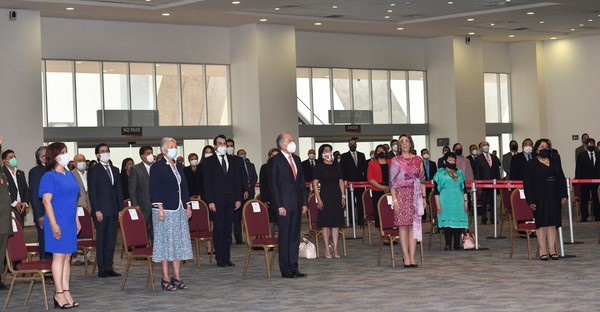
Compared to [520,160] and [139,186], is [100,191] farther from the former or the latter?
[520,160]

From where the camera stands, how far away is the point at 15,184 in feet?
45.2

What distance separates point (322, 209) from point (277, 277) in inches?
96.6

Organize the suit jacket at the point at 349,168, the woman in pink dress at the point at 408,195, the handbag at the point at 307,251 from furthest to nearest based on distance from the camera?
the suit jacket at the point at 349,168 < the handbag at the point at 307,251 < the woman in pink dress at the point at 408,195

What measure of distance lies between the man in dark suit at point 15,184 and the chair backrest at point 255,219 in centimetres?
295

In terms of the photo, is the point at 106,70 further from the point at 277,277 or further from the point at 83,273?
the point at 277,277

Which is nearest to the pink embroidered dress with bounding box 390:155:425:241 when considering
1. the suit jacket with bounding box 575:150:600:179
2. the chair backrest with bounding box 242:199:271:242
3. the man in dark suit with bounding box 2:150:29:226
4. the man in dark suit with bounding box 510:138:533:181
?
the chair backrest with bounding box 242:199:271:242

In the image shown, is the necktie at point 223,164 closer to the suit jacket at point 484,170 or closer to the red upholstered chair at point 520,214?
the red upholstered chair at point 520,214

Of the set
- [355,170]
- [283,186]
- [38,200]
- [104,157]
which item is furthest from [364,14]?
[38,200]

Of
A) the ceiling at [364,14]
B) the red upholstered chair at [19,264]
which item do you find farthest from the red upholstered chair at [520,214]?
the ceiling at [364,14]

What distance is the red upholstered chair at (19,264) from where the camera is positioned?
10500 mm

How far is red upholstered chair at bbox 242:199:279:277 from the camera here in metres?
12.7

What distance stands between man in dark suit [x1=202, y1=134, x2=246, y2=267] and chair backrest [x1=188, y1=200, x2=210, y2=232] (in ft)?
0.80

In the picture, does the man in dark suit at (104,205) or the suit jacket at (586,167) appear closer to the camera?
the man in dark suit at (104,205)

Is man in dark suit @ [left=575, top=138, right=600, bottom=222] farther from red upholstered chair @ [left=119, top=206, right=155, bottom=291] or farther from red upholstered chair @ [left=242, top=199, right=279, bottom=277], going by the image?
red upholstered chair @ [left=119, top=206, right=155, bottom=291]
